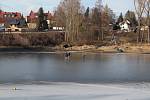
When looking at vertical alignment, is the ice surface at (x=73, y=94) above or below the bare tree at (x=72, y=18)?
below

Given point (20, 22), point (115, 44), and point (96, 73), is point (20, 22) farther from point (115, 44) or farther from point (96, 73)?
point (96, 73)

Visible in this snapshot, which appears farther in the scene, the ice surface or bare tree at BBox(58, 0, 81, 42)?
bare tree at BBox(58, 0, 81, 42)

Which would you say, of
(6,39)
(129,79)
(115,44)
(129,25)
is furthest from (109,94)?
(129,25)

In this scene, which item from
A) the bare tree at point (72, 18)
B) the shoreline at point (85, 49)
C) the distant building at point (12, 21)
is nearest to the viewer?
the shoreline at point (85, 49)

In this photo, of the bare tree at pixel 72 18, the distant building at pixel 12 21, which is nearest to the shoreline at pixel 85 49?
the bare tree at pixel 72 18

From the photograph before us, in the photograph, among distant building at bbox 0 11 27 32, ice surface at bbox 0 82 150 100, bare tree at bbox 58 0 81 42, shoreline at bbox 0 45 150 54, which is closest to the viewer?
ice surface at bbox 0 82 150 100

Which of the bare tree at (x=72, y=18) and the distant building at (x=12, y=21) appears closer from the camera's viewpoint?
the bare tree at (x=72, y=18)

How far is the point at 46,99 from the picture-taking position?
18.3 m

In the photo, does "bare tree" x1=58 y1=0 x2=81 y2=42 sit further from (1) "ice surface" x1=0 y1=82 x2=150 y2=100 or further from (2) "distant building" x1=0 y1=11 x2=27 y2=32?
(1) "ice surface" x1=0 y1=82 x2=150 y2=100

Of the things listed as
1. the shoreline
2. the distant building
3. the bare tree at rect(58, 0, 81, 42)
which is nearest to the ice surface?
the shoreline

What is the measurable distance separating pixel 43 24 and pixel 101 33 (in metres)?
25.1

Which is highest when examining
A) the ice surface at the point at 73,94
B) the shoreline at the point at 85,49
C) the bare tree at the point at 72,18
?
the bare tree at the point at 72,18

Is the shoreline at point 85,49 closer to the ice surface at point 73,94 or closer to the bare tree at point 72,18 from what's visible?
the bare tree at point 72,18

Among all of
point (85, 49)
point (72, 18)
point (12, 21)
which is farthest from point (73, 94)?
point (12, 21)
